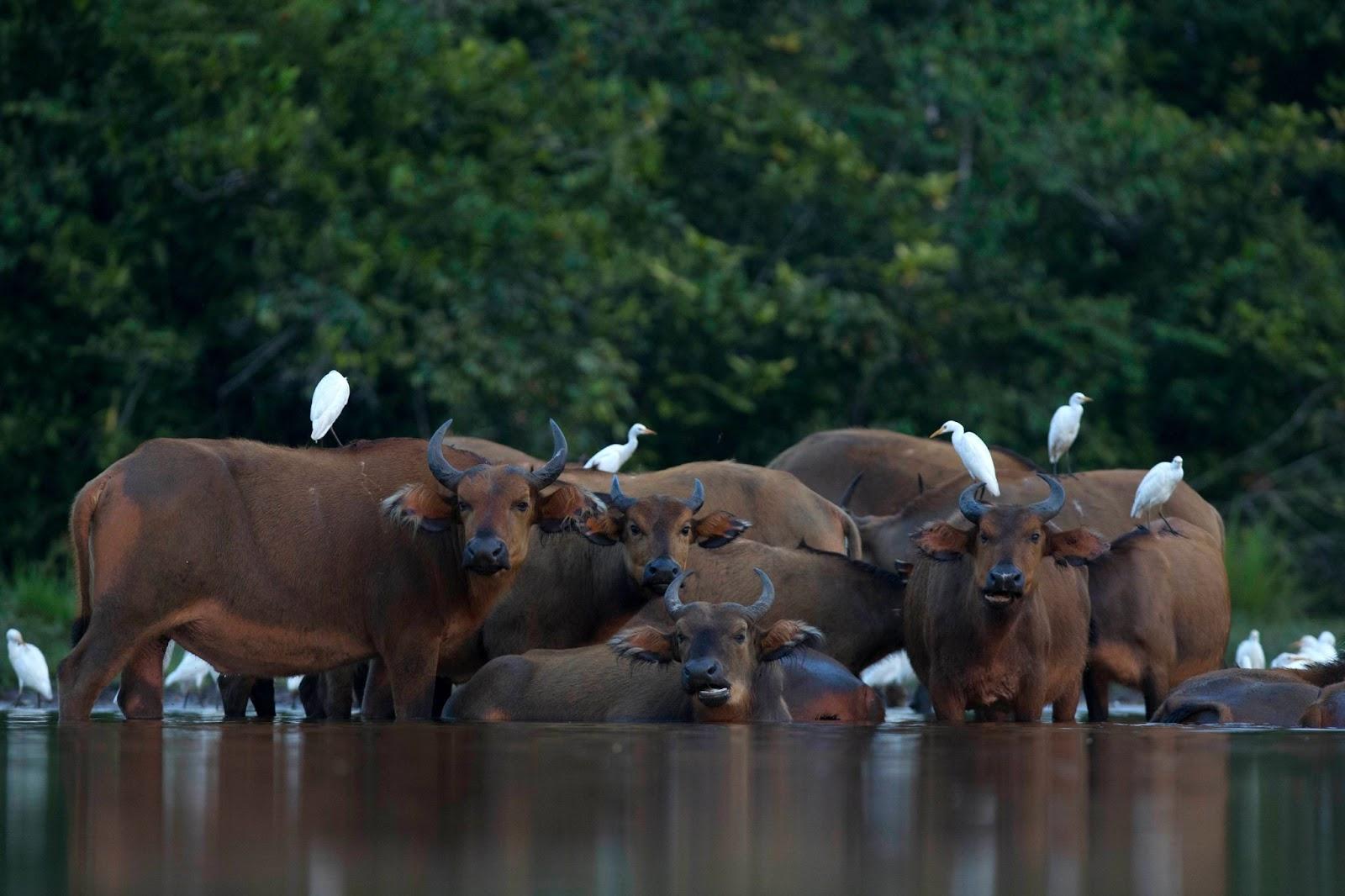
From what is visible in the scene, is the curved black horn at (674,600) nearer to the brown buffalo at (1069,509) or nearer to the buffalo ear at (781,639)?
the buffalo ear at (781,639)

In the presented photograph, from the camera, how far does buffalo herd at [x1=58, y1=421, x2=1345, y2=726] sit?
11.0 meters

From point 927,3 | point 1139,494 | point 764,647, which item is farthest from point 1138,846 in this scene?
point 927,3

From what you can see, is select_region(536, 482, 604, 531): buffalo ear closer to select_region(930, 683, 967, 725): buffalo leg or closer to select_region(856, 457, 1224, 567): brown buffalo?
select_region(930, 683, 967, 725): buffalo leg

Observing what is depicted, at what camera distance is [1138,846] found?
6.20 metres

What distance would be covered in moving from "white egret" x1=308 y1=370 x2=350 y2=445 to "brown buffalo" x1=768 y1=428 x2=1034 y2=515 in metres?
3.48

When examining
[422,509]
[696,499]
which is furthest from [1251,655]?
[422,509]

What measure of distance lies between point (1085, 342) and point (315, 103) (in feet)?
30.2

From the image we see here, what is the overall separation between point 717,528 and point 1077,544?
1.96 meters

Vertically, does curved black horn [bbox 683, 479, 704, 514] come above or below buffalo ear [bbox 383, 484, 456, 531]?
above

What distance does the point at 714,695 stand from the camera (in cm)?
1046

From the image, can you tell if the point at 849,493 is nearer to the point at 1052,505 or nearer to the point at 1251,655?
the point at 1251,655

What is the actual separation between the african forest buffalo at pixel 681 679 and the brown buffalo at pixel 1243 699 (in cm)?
148

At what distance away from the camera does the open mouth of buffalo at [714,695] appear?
411 inches

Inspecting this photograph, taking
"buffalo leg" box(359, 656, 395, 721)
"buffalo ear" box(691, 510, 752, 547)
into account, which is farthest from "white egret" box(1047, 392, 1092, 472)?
"buffalo leg" box(359, 656, 395, 721)
